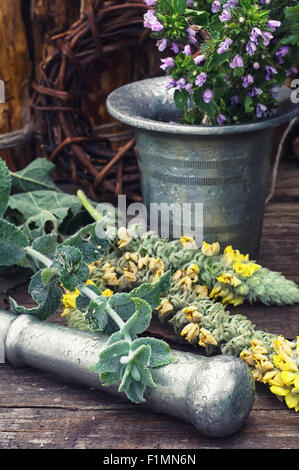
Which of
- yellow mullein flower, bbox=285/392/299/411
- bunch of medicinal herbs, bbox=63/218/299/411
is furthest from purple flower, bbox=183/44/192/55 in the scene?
yellow mullein flower, bbox=285/392/299/411

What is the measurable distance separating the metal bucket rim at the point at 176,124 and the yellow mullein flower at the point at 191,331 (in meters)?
0.39

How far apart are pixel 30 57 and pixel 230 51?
3.03ft

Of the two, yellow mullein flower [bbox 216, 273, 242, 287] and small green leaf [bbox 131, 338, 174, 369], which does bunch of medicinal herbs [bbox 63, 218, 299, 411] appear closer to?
yellow mullein flower [bbox 216, 273, 242, 287]

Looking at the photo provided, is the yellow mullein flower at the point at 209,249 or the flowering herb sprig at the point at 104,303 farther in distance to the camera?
the yellow mullein flower at the point at 209,249

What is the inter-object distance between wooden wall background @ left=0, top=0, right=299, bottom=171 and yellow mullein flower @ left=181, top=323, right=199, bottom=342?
0.97 metres

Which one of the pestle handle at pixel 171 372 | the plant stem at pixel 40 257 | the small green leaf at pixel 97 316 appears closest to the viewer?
the pestle handle at pixel 171 372

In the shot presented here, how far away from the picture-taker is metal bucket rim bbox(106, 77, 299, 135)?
4.08 feet

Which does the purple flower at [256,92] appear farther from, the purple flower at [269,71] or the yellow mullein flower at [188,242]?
the yellow mullein flower at [188,242]

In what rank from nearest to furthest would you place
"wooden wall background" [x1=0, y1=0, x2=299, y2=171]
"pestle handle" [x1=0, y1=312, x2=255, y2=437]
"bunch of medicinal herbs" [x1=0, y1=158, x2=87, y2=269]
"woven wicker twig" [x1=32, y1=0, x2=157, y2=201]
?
1. "pestle handle" [x1=0, y1=312, x2=255, y2=437]
2. "bunch of medicinal herbs" [x1=0, y1=158, x2=87, y2=269]
3. "woven wicker twig" [x1=32, y1=0, x2=157, y2=201]
4. "wooden wall background" [x1=0, y1=0, x2=299, y2=171]

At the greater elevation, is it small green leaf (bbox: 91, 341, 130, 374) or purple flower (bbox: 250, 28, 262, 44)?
purple flower (bbox: 250, 28, 262, 44)

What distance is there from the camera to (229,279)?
123 centimetres

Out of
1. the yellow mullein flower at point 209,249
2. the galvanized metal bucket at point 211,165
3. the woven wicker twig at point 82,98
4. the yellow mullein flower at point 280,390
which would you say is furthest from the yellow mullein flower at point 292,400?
the woven wicker twig at point 82,98

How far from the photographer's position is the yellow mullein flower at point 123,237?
127cm

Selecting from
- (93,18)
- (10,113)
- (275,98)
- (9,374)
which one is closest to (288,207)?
(275,98)
